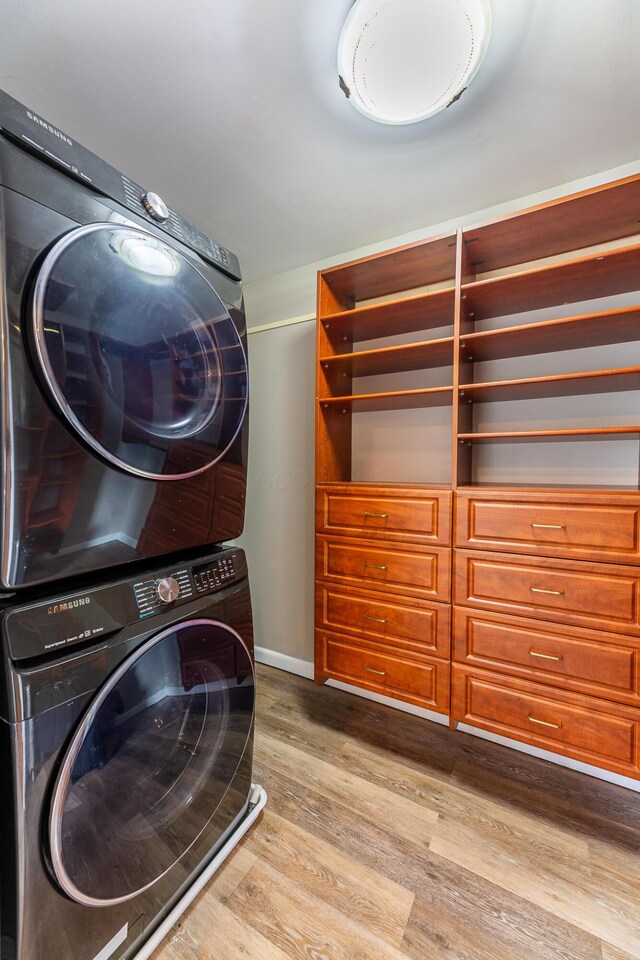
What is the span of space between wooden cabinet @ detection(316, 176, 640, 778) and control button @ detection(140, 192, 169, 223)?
1.00 m

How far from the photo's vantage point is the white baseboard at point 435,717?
5.12ft

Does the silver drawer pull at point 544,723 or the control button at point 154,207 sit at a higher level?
the control button at point 154,207

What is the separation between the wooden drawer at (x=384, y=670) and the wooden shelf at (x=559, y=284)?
1.49m

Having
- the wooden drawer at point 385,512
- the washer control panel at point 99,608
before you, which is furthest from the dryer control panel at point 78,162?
the wooden drawer at point 385,512

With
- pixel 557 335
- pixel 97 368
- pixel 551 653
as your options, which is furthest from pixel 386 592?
pixel 97 368

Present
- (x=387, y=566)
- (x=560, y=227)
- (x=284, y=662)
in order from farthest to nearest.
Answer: (x=284, y=662) → (x=387, y=566) → (x=560, y=227)

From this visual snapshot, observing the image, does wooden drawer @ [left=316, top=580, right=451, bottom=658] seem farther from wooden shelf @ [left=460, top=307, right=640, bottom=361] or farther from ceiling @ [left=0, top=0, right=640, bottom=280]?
ceiling @ [left=0, top=0, right=640, bottom=280]

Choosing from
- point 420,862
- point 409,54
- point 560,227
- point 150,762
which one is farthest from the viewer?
point 560,227

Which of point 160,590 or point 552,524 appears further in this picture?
point 552,524

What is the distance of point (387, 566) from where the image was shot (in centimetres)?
167

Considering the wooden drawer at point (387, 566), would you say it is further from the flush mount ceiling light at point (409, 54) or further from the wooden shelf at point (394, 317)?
the flush mount ceiling light at point (409, 54)

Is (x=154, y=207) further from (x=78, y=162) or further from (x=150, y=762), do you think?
(x=150, y=762)

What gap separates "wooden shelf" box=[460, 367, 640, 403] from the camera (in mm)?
1367

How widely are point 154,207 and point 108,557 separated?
830mm
